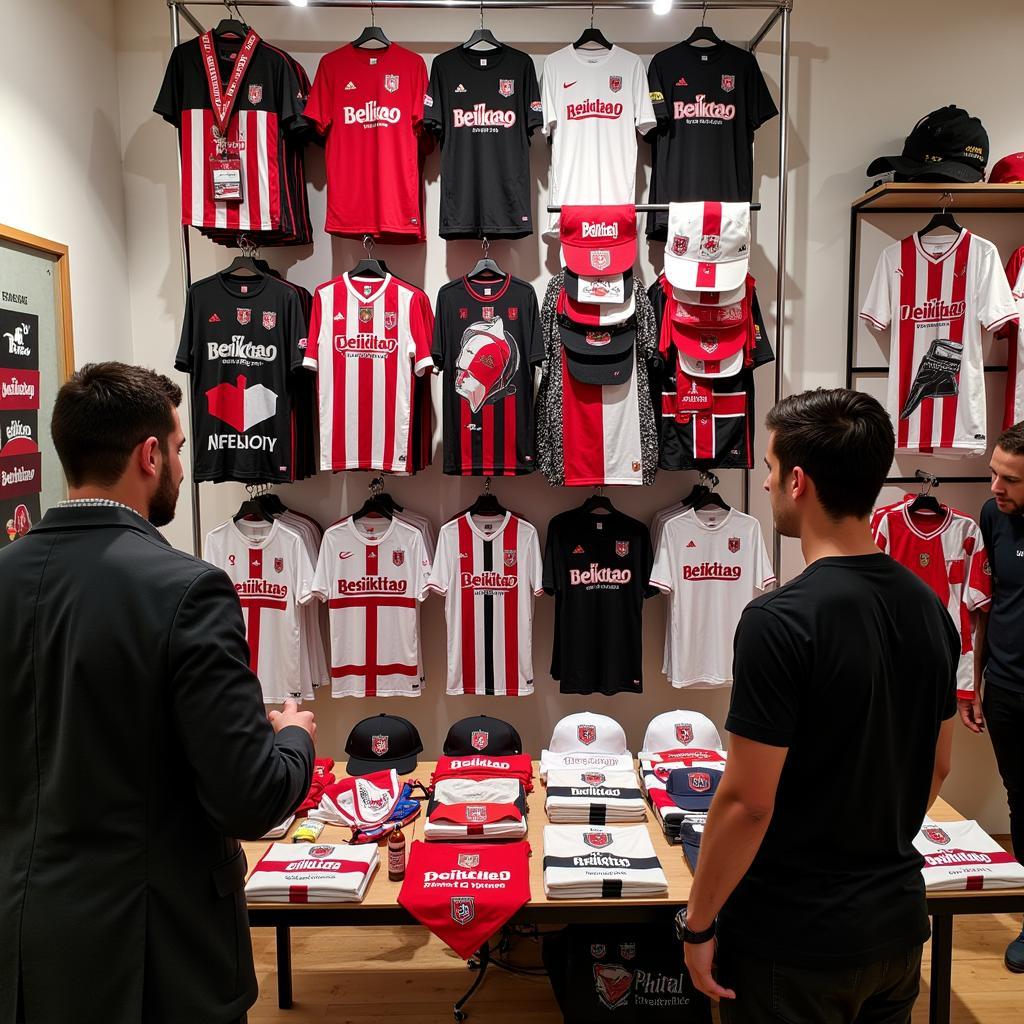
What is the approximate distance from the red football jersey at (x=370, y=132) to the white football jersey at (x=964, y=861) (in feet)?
9.61

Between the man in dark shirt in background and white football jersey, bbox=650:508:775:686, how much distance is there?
2.92 feet

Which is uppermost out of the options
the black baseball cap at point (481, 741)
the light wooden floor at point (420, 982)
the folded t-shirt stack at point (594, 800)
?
the black baseball cap at point (481, 741)

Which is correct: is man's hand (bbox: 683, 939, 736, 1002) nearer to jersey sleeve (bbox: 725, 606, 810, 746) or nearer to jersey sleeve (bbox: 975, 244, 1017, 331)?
jersey sleeve (bbox: 725, 606, 810, 746)

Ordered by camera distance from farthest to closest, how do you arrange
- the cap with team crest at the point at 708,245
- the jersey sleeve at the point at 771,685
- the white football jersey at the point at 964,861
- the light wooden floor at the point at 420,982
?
the cap with team crest at the point at 708,245 → the light wooden floor at the point at 420,982 → the white football jersey at the point at 964,861 → the jersey sleeve at the point at 771,685

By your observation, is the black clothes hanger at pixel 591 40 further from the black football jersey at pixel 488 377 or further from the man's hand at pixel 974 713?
A: the man's hand at pixel 974 713

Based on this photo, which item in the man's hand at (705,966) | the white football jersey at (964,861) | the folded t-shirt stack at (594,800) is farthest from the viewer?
the folded t-shirt stack at (594,800)

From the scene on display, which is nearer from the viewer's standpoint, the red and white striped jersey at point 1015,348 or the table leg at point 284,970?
the table leg at point 284,970

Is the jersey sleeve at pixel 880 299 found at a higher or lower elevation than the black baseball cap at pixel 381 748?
higher

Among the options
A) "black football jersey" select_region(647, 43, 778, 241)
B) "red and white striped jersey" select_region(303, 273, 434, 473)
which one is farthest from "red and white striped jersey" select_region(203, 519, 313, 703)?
"black football jersey" select_region(647, 43, 778, 241)

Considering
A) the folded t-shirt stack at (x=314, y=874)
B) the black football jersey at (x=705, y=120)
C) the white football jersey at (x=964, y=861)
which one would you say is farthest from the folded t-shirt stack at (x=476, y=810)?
the black football jersey at (x=705, y=120)

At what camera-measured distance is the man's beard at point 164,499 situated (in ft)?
5.05

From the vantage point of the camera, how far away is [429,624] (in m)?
3.95

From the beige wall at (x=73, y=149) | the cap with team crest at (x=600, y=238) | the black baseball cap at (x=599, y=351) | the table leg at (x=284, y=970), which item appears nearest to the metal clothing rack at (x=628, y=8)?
the cap with team crest at (x=600, y=238)

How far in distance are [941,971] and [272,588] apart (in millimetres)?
2745
